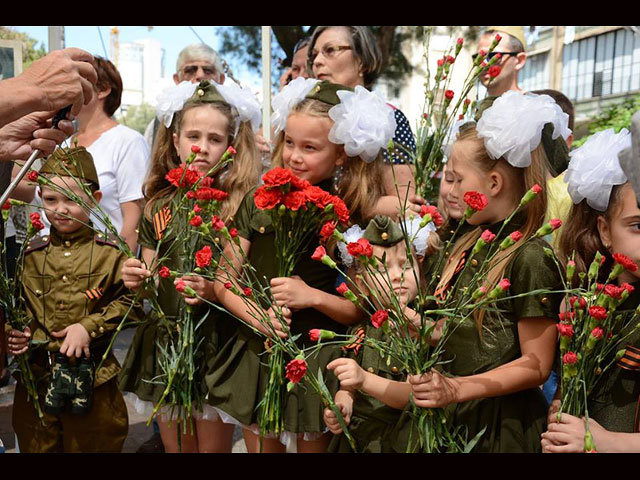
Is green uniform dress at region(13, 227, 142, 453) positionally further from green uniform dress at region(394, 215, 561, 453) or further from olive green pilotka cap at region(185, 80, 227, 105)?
green uniform dress at region(394, 215, 561, 453)

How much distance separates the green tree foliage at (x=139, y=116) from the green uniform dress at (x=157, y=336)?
10.4 m

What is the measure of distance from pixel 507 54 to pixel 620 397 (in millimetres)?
2142

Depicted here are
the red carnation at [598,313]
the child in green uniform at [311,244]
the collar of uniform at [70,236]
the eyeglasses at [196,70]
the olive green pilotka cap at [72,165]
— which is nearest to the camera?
the red carnation at [598,313]

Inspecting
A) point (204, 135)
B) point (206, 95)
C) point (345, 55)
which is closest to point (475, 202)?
point (204, 135)

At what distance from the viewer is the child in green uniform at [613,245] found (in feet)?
6.09

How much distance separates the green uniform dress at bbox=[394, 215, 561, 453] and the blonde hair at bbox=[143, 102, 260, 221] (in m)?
1.22

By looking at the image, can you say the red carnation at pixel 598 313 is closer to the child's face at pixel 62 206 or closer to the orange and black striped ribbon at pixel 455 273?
the orange and black striped ribbon at pixel 455 273

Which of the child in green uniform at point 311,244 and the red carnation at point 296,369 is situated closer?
the red carnation at point 296,369

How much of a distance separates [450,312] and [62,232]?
2.05 metres

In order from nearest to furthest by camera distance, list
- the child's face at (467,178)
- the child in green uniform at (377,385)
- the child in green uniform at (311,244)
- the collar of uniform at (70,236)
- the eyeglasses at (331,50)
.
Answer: the child in green uniform at (377,385) < the child's face at (467,178) < the child in green uniform at (311,244) < the collar of uniform at (70,236) < the eyeglasses at (331,50)

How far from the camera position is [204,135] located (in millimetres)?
2967

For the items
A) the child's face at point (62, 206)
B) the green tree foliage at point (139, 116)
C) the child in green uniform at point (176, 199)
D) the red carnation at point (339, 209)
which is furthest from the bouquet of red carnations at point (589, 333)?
the green tree foliage at point (139, 116)

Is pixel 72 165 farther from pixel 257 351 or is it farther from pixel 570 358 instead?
pixel 570 358

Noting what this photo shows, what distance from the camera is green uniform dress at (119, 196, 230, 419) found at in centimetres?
272
